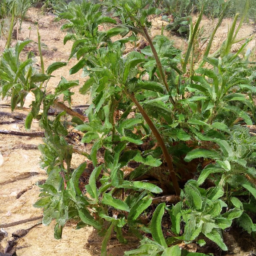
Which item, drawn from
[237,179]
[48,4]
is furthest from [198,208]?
[48,4]

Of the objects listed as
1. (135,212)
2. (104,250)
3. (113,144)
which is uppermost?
(113,144)

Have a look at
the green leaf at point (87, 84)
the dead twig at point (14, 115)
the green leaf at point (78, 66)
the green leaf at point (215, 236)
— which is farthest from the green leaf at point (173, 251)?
the dead twig at point (14, 115)

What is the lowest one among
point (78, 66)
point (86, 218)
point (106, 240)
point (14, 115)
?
point (14, 115)

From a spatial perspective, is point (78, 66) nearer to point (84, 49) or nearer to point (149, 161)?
point (84, 49)

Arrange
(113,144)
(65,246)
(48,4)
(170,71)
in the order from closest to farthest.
→ (113,144), (65,246), (170,71), (48,4)

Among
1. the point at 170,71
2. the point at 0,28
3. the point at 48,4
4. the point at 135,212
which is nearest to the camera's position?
the point at 135,212

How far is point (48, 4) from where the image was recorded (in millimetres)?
5469

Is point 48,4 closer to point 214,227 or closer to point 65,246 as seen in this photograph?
point 65,246

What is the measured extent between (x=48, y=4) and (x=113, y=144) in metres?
4.71

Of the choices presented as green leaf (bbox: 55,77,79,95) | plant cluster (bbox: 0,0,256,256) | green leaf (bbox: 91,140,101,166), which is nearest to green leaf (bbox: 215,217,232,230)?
plant cluster (bbox: 0,0,256,256)

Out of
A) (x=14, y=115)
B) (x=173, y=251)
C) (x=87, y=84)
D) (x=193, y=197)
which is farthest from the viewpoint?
(x=14, y=115)

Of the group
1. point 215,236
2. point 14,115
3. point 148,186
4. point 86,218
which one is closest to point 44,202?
point 86,218

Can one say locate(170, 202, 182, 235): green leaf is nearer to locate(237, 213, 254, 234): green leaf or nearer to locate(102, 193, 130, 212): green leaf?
locate(102, 193, 130, 212): green leaf

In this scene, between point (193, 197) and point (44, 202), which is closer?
point (193, 197)
